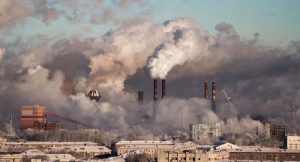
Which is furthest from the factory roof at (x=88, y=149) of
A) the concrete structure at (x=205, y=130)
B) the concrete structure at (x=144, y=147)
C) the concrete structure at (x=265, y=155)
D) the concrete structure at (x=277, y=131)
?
the concrete structure at (x=277, y=131)

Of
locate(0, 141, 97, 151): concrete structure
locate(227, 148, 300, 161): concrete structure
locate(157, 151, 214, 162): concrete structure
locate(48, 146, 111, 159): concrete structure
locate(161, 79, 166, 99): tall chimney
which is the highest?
locate(161, 79, 166, 99): tall chimney

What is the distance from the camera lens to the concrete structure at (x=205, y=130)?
90812mm

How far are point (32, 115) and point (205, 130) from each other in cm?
1596

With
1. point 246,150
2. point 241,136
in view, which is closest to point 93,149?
point 246,150

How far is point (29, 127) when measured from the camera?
93.0 meters

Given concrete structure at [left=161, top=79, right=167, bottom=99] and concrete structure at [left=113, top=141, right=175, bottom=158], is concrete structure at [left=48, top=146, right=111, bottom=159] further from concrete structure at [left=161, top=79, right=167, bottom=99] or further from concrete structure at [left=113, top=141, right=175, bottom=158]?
concrete structure at [left=161, top=79, right=167, bottom=99]

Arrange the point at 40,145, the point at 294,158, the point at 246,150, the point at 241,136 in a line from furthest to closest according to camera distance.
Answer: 1. the point at 241,136
2. the point at 40,145
3. the point at 246,150
4. the point at 294,158

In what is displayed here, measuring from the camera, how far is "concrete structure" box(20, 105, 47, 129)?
90.6 meters

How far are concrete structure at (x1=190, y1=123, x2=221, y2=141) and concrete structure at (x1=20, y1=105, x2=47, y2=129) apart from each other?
45.5 ft

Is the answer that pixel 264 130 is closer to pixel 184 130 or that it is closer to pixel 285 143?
pixel 184 130

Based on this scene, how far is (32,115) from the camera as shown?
90750mm

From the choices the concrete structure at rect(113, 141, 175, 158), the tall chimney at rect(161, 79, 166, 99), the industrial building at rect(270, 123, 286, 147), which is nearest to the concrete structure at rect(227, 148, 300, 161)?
the concrete structure at rect(113, 141, 175, 158)

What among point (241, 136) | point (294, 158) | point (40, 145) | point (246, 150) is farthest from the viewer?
point (241, 136)

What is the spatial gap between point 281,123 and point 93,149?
87.4 ft
